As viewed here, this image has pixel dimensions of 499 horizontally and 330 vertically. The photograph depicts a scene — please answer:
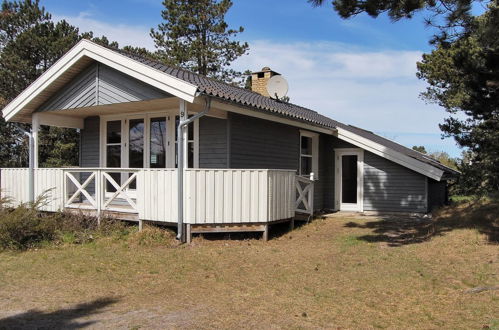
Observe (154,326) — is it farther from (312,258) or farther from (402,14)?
(402,14)

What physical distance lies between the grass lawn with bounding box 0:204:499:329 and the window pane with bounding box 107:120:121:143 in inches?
166

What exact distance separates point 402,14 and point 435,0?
62cm

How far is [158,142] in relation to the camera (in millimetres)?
11148

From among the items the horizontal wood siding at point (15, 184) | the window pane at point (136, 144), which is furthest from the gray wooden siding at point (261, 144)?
the horizontal wood siding at point (15, 184)

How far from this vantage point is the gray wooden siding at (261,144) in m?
10.3

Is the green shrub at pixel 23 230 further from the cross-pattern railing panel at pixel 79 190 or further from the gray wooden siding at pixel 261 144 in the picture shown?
the gray wooden siding at pixel 261 144

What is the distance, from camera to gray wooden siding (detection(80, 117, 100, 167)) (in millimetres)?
12320

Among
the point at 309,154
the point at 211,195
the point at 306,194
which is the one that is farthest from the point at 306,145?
the point at 211,195

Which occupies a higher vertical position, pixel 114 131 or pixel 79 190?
pixel 114 131

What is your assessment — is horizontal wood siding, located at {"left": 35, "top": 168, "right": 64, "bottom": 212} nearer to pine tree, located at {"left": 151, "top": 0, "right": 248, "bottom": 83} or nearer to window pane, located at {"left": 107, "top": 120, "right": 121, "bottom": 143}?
window pane, located at {"left": 107, "top": 120, "right": 121, "bottom": 143}

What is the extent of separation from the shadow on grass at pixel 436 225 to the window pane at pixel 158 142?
5111mm

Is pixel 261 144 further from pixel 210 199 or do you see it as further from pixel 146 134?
pixel 210 199

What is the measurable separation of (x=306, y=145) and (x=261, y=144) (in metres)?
2.94

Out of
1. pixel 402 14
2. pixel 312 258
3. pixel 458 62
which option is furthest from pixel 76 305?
pixel 458 62
